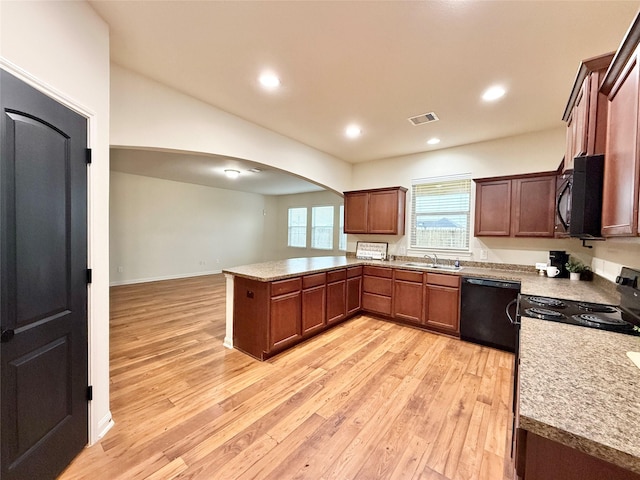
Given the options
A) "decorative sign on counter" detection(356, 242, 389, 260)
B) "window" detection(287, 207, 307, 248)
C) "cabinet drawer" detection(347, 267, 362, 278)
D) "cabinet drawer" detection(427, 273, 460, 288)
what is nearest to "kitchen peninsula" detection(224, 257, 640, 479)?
"cabinet drawer" detection(427, 273, 460, 288)

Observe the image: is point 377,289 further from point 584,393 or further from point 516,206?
point 584,393

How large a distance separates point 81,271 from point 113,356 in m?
1.79

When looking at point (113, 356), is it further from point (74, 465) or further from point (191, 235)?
point (191, 235)

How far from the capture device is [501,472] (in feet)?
5.16

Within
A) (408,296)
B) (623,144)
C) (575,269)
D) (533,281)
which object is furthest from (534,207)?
(623,144)

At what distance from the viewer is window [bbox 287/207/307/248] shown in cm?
931

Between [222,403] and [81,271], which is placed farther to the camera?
[222,403]

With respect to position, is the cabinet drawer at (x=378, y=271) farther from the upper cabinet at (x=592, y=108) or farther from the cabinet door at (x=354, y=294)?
the upper cabinet at (x=592, y=108)

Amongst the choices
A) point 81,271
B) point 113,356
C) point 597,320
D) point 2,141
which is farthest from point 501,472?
point 113,356

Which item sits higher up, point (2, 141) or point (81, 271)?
point (2, 141)

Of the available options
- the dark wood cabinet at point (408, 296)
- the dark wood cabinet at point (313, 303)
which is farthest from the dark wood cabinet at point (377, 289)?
the dark wood cabinet at point (313, 303)

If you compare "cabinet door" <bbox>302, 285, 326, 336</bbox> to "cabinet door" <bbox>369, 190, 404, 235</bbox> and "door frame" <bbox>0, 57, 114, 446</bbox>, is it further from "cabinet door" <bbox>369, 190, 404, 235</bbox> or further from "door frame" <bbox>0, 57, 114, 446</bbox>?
"door frame" <bbox>0, 57, 114, 446</bbox>

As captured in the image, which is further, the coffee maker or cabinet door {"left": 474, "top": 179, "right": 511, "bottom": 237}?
cabinet door {"left": 474, "top": 179, "right": 511, "bottom": 237}

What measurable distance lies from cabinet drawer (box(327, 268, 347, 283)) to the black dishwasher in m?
1.59
